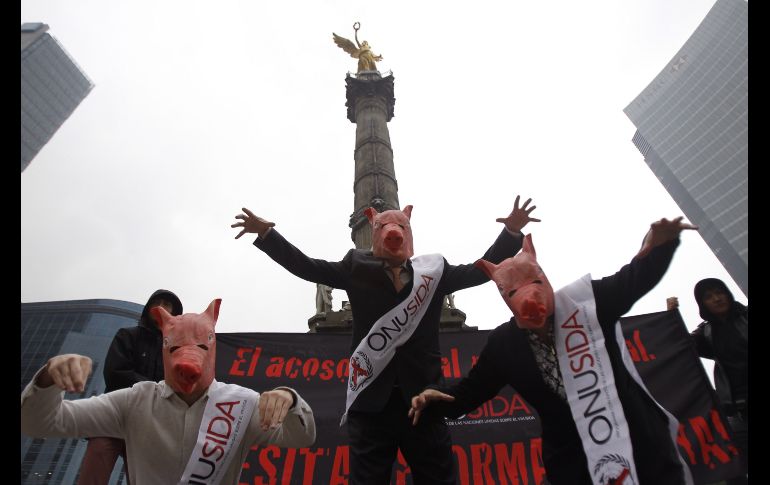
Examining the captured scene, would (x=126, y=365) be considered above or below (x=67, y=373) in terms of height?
above

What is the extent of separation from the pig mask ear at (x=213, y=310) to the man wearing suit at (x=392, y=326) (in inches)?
20.6

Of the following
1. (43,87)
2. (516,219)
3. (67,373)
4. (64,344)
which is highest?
(43,87)

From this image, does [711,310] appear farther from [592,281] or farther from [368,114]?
[368,114]

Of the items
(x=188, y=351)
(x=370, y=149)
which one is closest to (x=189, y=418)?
(x=188, y=351)

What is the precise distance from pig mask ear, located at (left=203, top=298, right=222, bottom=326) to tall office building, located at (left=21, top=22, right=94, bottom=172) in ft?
206

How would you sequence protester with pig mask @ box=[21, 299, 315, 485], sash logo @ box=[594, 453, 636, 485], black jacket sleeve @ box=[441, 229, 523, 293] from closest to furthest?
1. sash logo @ box=[594, 453, 636, 485]
2. protester with pig mask @ box=[21, 299, 315, 485]
3. black jacket sleeve @ box=[441, 229, 523, 293]

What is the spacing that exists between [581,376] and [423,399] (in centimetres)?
83

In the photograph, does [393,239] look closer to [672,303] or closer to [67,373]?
[67,373]

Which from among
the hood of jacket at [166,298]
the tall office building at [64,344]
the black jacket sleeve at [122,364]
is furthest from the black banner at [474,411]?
the tall office building at [64,344]

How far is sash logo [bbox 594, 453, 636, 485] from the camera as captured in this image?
1933 millimetres

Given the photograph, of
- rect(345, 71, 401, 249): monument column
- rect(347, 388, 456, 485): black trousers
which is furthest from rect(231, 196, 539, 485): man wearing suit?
rect(345, 71, 401, 249): monument column

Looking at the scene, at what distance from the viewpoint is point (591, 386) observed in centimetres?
216

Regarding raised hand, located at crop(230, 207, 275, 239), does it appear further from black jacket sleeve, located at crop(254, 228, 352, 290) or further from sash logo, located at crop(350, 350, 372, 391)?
sash logo, located at crop(350, 350, 372, 391)

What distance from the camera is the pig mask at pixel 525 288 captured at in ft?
7.41
